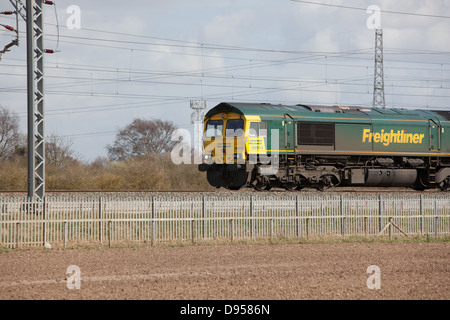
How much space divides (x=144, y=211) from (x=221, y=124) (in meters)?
10.5

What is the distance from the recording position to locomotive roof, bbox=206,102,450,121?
28.8 metres

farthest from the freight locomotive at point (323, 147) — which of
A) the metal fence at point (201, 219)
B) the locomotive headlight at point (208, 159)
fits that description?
the metal fence at point (201, 219)

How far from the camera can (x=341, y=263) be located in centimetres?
1592

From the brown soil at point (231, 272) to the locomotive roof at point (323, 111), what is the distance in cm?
1029

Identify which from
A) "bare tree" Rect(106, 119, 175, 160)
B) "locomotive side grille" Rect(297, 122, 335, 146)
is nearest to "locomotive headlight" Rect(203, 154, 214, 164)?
"locomotive side grille" Rect(297, 122, 335, 146)

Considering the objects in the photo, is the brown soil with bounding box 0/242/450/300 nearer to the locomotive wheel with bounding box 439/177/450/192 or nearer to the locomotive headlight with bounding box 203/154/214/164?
the locomotive headlight with bounding box 203/154/214/164

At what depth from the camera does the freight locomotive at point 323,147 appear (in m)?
28.3

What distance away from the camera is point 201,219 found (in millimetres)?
19562

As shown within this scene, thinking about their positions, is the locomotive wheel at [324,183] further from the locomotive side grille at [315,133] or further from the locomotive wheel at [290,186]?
the locomotive side grille at [315,133]

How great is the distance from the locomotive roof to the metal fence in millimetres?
6759

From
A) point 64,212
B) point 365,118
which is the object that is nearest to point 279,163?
point 365,118

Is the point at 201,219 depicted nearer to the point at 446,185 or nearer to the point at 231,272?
the point at 231,272

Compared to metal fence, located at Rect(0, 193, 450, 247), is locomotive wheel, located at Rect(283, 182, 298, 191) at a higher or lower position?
higher

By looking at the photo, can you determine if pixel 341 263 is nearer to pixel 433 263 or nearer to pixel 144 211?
pixel 433 263
